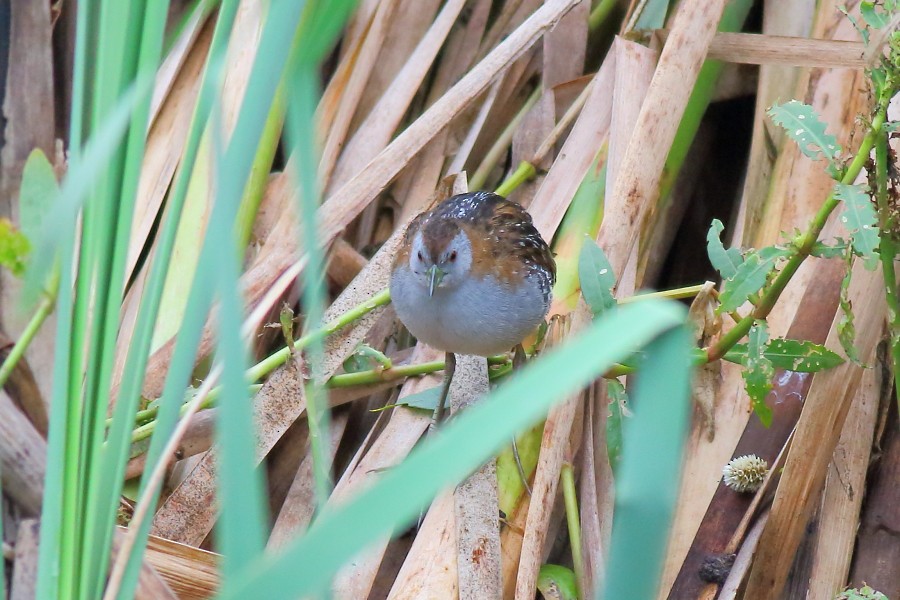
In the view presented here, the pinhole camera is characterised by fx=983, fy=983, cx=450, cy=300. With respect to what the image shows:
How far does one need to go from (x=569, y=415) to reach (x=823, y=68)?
130 cm

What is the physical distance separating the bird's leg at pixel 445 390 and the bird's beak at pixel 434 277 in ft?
0.74

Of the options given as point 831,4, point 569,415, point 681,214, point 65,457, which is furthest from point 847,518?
point 65,457

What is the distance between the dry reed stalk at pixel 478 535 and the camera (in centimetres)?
211

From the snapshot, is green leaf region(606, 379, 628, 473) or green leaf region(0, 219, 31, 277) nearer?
green leaf region(0, 219, 31, 277)

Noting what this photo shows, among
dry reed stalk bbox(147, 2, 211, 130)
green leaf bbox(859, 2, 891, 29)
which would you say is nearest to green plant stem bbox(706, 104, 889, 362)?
green leaf bbox(859, 2, 891, 29)

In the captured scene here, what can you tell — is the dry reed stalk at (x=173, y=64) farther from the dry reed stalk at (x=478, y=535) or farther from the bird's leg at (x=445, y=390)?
the dry reed stalk at (x=478, y=535)

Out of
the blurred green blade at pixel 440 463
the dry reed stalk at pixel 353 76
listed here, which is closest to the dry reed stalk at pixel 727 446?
the dry reed stalk at pixel 353 76

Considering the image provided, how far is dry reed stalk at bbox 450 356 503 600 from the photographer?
2.11 meters

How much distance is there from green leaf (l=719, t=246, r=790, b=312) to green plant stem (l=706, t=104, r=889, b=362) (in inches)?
1.4

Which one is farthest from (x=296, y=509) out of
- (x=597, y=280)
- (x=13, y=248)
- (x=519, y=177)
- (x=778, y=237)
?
(x=778, y=237)

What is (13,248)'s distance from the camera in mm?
1470

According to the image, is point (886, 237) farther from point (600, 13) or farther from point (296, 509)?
point (600, 13)

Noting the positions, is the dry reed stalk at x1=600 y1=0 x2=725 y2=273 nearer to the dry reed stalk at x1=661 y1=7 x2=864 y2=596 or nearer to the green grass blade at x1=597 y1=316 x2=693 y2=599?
the dry reed stalk at x1=661 y1=7 x2=864 y2=596

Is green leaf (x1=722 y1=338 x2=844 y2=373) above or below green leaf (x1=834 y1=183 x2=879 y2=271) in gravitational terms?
below
